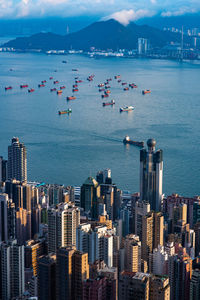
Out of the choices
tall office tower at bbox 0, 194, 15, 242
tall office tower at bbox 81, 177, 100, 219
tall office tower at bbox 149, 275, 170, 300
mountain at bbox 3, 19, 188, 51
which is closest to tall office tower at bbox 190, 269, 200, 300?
tall office tower at bbox 149, 275, 170, 300

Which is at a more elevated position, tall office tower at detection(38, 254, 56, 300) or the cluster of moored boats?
the cluster of moored boats

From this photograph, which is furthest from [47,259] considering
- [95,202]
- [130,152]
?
[130,152]

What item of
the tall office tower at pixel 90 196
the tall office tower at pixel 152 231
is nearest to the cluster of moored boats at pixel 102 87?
the tall office tower at pixel 90 196

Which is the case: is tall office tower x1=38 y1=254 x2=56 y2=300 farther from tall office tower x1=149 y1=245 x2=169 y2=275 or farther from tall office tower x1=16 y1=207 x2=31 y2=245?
tall office tower x1=16 y1=207 x2=31 y2=245

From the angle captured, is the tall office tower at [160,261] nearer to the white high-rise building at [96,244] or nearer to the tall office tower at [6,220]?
the white high-rise building at [96,244]

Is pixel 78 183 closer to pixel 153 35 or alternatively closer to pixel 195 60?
pixel 195 60

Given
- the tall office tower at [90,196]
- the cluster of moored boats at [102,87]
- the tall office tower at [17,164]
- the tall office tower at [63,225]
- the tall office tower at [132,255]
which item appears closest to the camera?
the tall office tower at [132,255]

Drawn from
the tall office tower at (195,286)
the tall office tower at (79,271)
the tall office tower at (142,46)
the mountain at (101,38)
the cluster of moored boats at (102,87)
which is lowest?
the tall office tower at (195,286)

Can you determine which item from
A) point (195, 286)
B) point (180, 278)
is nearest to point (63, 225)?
point (180, 278)

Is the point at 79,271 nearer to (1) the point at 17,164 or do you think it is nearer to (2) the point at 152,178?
(2) the point at 152,178
